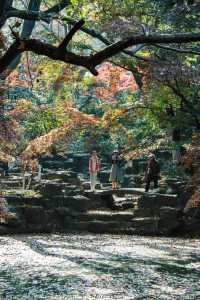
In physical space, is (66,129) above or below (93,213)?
above

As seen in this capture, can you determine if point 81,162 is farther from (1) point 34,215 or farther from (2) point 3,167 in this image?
(1) point 34,215

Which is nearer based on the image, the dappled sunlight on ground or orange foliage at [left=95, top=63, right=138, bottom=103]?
the dappled sunlight on ground

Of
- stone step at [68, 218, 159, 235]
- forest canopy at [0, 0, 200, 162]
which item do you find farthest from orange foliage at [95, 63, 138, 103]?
stone step at [68, 218, 159, 235]

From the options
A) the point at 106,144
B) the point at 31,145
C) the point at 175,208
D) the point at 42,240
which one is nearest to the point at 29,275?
the point at 42,240

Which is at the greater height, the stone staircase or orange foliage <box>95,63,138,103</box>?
orange foliage <box>95,63,138,103</box>

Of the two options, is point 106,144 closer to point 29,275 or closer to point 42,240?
point 42,240

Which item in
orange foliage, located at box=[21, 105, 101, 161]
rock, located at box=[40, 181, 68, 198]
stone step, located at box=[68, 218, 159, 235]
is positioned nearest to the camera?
stone step, located at box=[68, 218, 159, 235]

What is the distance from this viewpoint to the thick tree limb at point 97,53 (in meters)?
4.98

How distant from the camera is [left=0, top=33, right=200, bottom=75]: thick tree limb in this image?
4.98m

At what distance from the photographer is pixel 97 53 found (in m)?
5.23

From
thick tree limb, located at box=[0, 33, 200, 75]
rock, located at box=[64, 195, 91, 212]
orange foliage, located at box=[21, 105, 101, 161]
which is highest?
thick tree limb, located at box=[0, 33, 200, 75]

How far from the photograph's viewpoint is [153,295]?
7680 mm

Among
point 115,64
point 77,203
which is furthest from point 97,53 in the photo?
point 77,203

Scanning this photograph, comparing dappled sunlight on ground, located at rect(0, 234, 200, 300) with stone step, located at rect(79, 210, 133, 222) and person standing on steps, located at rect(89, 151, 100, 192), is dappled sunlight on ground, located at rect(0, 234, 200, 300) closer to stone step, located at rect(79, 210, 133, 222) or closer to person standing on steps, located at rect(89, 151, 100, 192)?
stone step, located at rect(79, 210, 133, 222)
